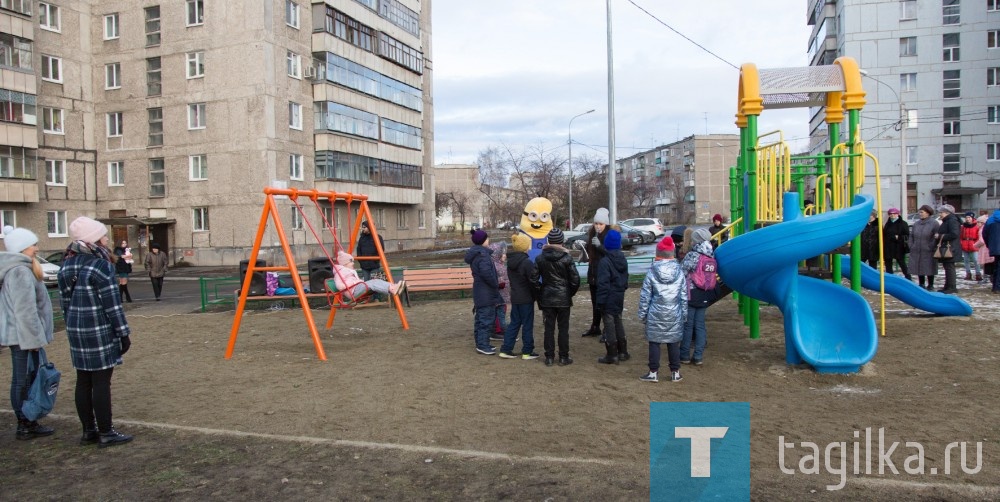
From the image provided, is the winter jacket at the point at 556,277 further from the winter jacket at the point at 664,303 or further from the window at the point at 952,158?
the window at the point at 952,158

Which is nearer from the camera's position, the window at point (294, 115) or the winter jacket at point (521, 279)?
the winter jacket at point (521, 279)

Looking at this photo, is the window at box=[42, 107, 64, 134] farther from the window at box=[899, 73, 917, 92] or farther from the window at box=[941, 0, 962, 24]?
the window at box=[941, 0, 962, 24]

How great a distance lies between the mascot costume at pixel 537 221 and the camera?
470 inches

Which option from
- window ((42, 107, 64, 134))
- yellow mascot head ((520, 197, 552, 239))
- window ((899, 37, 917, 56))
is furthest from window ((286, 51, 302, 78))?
window ((899, 37, 917, 56))

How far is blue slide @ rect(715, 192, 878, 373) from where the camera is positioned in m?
7.60

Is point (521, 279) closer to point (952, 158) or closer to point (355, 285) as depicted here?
point (355, 285)

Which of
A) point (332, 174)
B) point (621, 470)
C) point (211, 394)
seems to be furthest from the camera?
point (332, 174)

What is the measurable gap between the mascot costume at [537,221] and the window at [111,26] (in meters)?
33.6

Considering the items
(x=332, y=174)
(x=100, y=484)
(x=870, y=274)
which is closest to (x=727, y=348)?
(x=870, y=274)

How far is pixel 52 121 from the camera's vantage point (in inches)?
1375

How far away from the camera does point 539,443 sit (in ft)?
18.1

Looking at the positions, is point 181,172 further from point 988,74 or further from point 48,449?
point 988,74

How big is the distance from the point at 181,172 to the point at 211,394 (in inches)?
1245

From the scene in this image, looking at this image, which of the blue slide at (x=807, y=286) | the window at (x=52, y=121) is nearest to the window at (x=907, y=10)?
the blue slide at (x=807, y=286)
